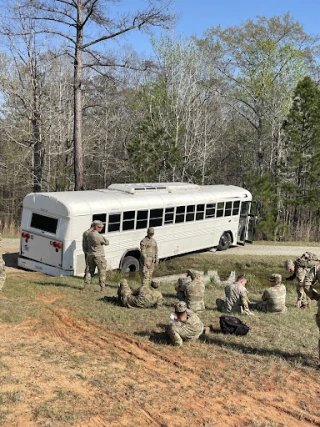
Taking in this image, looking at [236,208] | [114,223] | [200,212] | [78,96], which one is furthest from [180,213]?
[78,96]

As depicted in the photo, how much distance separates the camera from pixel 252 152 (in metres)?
37.9

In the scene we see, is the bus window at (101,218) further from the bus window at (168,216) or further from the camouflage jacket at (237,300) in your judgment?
the camouflage jacket at (237,300)

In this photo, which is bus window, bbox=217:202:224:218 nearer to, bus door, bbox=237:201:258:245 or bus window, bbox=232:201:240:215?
bus window, bbox=232:201:240:215

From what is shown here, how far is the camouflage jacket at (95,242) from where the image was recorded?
10.8m

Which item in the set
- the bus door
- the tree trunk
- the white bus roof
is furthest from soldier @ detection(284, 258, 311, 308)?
the tree trunk

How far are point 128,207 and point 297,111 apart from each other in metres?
15.5

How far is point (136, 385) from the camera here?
6.07 metres

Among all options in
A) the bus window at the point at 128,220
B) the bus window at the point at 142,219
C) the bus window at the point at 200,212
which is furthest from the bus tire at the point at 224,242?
the bus window at the point at 128,220

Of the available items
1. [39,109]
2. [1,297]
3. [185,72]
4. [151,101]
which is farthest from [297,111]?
[1,297]

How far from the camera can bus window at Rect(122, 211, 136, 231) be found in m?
13.9

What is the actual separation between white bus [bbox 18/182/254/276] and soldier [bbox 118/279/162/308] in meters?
3.23

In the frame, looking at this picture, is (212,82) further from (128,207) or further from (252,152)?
(128,207)

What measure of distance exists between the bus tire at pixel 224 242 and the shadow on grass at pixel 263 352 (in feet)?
36.2

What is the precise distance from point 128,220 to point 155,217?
135 cm
